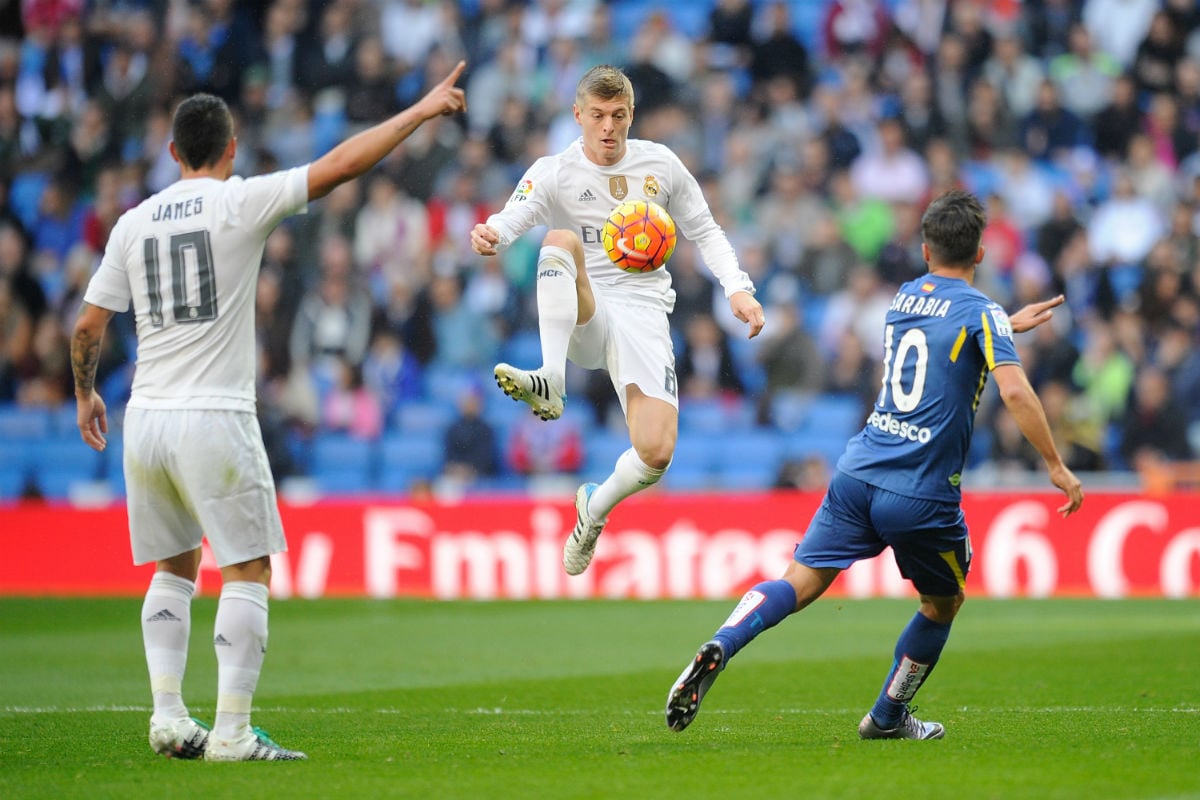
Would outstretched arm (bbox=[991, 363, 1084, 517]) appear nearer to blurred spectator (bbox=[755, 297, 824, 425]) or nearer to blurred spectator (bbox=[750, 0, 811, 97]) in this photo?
blurred spectator (bbox=[755, 297, 824, 425])

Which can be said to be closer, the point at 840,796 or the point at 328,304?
the point at 840,796

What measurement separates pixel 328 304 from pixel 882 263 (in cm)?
611

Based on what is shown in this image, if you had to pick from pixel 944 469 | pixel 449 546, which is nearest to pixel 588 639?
pixel 449 546

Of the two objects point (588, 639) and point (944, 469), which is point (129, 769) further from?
point (588, 639)

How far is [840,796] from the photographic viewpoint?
5297mm

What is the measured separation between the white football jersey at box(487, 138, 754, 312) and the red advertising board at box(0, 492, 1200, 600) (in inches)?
301

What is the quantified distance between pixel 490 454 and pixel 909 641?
35.0 ft

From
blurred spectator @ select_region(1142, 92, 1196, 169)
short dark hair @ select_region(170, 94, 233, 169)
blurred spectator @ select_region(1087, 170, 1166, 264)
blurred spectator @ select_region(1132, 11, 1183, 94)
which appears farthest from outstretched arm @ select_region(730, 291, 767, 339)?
blurred spectator @ select_region(1132, 11, 1183, 94)

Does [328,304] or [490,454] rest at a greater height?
[328,304]

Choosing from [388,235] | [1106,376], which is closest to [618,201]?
[1106,376]

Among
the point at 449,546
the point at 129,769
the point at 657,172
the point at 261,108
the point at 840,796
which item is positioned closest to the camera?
the point at 840,796

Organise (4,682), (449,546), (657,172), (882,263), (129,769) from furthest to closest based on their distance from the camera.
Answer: (882,263), (449,546), (4,682), (657,172), (129,769)

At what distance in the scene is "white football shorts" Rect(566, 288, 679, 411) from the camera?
8.10 meters

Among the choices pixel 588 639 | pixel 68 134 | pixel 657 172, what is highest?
pixel 68 134
